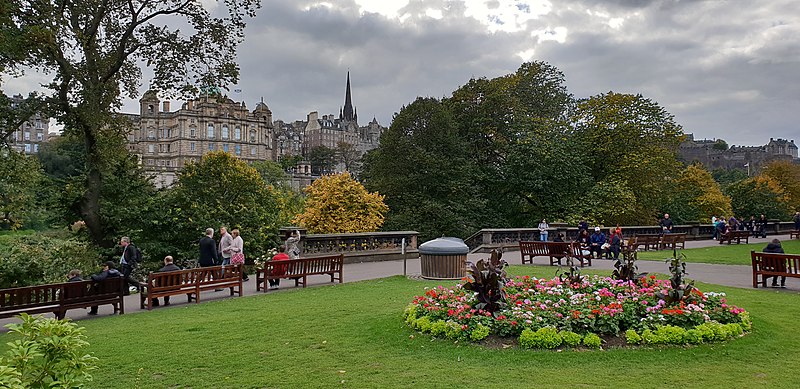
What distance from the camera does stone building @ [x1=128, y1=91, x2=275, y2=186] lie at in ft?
371

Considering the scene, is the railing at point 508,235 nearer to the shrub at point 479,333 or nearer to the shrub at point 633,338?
the shrub at point 479,333

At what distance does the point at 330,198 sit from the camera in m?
29.8

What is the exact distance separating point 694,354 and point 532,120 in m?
33.4

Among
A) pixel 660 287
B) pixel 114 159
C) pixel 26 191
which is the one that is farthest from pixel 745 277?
pixel 26 191

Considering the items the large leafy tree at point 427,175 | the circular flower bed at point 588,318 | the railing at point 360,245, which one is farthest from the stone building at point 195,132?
the circular flower bed at point 588,318

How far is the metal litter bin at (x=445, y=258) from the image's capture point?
15.6m

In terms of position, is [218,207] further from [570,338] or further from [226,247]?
[570,338]

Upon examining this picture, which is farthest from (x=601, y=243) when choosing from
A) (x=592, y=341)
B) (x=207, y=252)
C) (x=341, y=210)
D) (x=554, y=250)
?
(x=592, y=341)

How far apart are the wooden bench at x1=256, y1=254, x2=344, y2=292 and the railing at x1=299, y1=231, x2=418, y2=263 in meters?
4.31

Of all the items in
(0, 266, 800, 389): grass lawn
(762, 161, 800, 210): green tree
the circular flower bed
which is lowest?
(0, 266, 800, 389): grass lawn

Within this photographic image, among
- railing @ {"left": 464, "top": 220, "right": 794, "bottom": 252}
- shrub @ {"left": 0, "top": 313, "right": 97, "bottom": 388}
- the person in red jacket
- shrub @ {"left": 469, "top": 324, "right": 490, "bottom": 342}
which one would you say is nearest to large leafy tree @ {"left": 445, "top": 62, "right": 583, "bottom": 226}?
railing @ {"left": 464, "top": 220, "right": 794, "bottom": 252}

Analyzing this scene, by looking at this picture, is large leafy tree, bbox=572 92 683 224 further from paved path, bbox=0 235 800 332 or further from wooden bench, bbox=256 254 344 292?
wooden bench, bbox=256 254 344 292

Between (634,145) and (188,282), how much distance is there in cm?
3383

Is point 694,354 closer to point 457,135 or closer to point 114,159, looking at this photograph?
point 114,159
